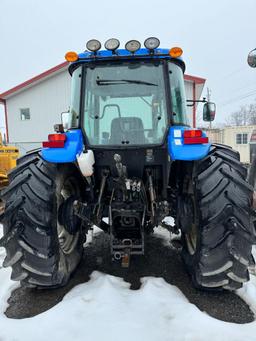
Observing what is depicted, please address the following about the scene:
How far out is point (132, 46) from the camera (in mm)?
2838

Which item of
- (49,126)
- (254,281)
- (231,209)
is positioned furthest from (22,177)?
(49,126)

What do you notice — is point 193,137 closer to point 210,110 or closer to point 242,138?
point 210,110

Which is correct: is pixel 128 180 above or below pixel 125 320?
above

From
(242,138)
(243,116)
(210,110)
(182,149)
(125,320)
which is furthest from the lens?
(243,116)

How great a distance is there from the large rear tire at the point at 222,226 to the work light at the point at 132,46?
4.20 ft

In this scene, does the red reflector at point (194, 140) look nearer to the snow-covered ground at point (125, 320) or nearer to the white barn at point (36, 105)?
the snow-covered ground at point (125, 320)

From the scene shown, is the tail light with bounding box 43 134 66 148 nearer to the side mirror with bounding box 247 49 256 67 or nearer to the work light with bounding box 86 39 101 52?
the work light with bounding box 86 39 101 52

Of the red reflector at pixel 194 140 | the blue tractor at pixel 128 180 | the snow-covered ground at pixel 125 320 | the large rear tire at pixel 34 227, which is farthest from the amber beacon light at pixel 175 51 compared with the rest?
the snow-covered ground at pixel 125 320

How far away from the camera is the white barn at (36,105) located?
16906 mm

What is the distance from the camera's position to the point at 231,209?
95.6 inches

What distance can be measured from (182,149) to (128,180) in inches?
23.5

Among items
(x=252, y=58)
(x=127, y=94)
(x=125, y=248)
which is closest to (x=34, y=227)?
(x=125, y=248)

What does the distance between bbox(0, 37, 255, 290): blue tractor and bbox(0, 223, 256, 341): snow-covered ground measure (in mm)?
280

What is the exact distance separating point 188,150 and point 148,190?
700mm
